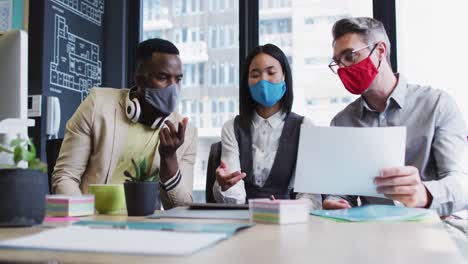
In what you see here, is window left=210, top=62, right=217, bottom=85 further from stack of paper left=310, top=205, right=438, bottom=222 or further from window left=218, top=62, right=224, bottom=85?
stack of paper left=310, top=205, right=438, bottom=222

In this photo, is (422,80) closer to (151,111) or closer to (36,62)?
(151,111)

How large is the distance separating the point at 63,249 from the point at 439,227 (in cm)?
64

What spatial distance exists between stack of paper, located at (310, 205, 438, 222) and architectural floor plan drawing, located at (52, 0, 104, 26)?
98.3 inches

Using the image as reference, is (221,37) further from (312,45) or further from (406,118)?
(406,118)

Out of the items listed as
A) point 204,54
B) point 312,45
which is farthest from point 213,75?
point 312,45

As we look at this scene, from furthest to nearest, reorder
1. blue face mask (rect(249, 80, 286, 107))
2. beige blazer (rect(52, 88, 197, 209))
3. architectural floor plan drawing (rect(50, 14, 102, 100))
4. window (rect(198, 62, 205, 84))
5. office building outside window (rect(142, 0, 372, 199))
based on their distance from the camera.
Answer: window (rect(198, 62, 205, 84))
office building outside window (rect(142, 0, 372, 199))
architectural floor plan drawing (rect(50, 14, 102, 100))
blue face mask (rect(249, 80, 286, 107))
beige blazer (rect(52, 88, 197, 209))

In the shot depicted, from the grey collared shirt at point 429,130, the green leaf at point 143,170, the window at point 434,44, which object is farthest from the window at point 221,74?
the green leaf at point 143,170

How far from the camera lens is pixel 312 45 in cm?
299

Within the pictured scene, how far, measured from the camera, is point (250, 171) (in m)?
1.77

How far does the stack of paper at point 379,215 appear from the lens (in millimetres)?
915

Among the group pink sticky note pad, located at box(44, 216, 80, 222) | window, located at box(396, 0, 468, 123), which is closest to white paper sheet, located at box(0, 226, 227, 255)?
pink sticky note pad, located at box(44, 216, 80, 222)

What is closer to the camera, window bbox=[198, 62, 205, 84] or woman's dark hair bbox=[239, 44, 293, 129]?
woman's dark hair bbox=[239, 44, 293, 129]

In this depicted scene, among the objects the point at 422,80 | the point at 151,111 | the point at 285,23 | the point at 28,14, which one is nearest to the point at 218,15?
the point at 285,23

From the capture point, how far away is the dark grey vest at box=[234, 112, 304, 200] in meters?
1.70
